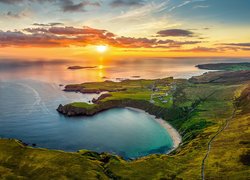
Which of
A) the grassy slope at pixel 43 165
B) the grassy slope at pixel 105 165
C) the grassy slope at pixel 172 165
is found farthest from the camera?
the grassy slope at pixel 172 165

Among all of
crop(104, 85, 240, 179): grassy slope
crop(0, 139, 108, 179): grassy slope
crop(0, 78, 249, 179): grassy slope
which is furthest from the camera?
crop(104, 85, 240, 179): grassy slope

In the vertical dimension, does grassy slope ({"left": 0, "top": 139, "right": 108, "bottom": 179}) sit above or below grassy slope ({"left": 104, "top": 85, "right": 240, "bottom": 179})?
above

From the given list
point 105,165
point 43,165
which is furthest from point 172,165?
point 43,165

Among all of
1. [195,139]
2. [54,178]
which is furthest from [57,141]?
[195,139]

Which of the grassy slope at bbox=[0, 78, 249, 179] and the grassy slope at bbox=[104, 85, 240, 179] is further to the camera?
the grassy slope at bbox=[104, 85, 240, 179]

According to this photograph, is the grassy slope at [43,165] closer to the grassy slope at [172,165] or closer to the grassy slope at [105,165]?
the grassy slope at [105,165]

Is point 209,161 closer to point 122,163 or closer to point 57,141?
point 122,163

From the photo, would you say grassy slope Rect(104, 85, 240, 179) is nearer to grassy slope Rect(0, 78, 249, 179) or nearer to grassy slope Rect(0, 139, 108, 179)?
grassy slope Rect(0, 78, 249, 179)

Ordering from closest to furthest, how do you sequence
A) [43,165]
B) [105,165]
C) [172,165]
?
[43,165]
[105,165]
[172,165]

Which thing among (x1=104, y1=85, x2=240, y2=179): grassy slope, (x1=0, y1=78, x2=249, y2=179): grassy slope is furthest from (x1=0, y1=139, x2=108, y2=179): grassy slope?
(x1=104, y1=85, x2=240, y2=179): grassy slope

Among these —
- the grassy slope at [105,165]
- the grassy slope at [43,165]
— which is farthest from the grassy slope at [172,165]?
the grassy slope at [43,165]

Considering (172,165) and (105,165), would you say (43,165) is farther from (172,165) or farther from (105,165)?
(172,165)
